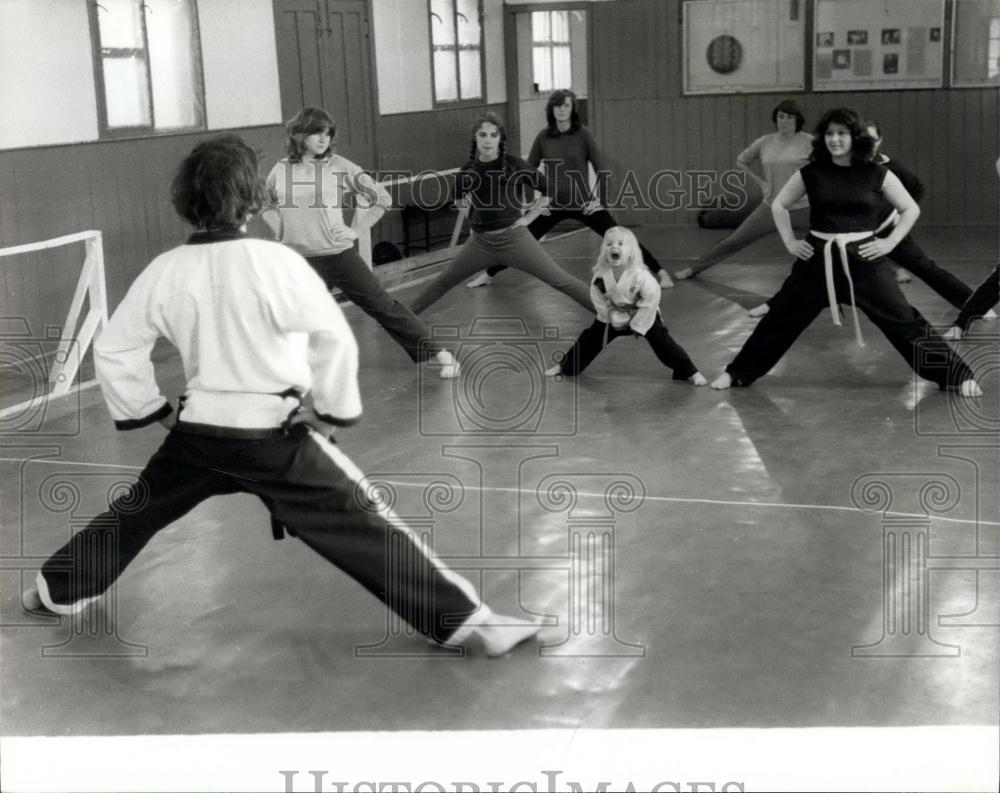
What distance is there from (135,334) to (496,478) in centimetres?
265

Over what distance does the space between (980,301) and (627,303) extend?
261 centimetres

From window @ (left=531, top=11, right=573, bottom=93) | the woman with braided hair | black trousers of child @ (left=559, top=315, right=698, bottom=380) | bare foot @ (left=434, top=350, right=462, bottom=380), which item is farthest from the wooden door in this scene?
black trousers of child @ (left=559, top=315, right=698, bottom=380)

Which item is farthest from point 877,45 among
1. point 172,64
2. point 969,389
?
point 969,389

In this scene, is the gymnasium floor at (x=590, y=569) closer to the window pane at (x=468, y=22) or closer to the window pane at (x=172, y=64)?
the window pane at (x=172, y=64)

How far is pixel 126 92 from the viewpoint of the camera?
11094 mm

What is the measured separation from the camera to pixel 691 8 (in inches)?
647

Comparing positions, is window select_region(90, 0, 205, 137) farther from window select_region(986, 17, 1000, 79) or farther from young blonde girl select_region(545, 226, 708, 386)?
window select_region(986, 17, 1000, 79)

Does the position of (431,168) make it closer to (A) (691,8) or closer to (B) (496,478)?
(A) (691,8)

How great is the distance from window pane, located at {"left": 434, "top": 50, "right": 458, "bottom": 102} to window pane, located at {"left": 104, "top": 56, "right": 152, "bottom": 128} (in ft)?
17.0

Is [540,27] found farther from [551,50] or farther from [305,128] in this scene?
[305,128]

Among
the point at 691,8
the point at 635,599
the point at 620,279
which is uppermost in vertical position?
the point at 691,8

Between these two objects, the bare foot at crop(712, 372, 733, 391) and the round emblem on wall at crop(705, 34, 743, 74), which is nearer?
the bare foot at crop(712, 372, 733, 391)

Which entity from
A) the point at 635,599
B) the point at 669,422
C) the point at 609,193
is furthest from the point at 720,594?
the point at 609,193

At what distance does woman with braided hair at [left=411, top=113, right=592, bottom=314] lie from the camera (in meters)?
9.35
